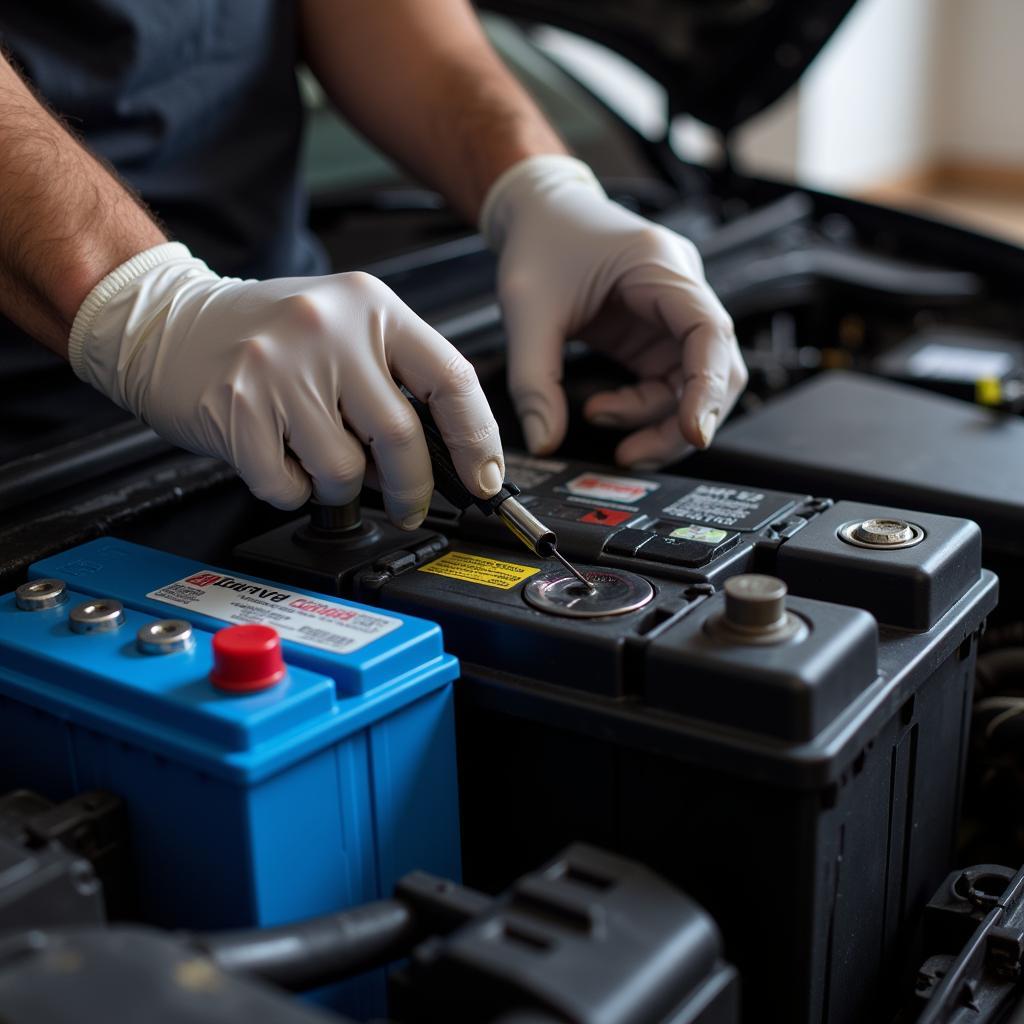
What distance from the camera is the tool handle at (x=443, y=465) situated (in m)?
0.92

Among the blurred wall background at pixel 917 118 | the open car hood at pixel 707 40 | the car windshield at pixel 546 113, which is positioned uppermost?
the open car hood at pixel 707 40

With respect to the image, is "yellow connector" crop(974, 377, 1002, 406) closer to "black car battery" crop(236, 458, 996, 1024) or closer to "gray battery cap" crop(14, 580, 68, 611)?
"black car battery" crop(236, 458, 996, 1024)

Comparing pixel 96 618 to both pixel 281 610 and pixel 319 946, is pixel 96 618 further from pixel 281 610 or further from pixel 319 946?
pixel 319 946

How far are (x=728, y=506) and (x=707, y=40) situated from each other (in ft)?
3.59

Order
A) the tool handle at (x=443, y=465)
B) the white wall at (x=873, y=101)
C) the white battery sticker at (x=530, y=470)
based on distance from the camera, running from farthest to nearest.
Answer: the white wall at (x=873, y=101) → the white battery sticker at (x=530, y=470) → the tool handle at (x=443, y=465)

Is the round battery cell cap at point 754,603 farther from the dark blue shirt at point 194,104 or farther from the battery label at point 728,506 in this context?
the dark blue shirt at point 194,104

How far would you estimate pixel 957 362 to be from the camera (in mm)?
1538

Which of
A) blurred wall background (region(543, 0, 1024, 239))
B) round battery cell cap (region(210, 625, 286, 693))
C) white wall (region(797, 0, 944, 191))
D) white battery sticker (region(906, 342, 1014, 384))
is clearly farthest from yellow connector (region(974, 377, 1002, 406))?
white wall (region(797, 0, 944, 191))

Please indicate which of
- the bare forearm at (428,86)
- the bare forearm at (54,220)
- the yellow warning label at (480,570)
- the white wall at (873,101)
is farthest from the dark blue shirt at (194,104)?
the white wall at (873,101)

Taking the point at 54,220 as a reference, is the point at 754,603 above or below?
below

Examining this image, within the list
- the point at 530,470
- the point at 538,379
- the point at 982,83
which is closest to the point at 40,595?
the point at 530,470

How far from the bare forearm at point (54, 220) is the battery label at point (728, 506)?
472mm

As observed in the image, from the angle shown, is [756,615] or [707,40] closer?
[756,615]

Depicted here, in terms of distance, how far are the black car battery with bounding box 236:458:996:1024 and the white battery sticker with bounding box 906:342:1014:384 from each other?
0.60 meters
